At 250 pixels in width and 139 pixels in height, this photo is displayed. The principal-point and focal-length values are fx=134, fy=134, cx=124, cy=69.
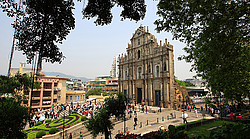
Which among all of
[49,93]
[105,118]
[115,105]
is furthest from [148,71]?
[49,93]

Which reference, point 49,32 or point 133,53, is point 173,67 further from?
point 49,32

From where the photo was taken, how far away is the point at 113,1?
4.22m

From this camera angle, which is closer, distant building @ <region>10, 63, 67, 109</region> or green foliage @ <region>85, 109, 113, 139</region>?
green foliage @ <region>85, 109, 113, 139</region>

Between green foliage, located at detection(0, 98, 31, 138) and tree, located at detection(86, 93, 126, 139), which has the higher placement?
green foliage, located at detection(0, 98, 31, 138)

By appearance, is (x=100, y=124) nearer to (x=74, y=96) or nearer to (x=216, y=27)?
(x=216, y=27)

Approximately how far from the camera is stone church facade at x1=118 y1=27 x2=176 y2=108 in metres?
24.9

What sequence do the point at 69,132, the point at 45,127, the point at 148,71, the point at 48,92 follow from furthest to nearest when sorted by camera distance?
the point at 48,92 < the point at 148,71 < the point at 45,127 < the point at 69,132

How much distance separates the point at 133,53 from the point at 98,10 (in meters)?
29.3

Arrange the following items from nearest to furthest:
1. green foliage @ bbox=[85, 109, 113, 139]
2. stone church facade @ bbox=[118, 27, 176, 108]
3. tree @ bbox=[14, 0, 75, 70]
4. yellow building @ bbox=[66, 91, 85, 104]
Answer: tree @ bbox=[14, 0, 75, 70]
green foliage @ bbox=[85, 109, 113, 139]
stone church facade @ bbox=[118, 27, 176, 108]
yellow building @ bbox=[66, 91, 85, 104]

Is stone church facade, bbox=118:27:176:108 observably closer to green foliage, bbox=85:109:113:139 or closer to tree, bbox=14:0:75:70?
green foliage, bbox=85:109:113:139

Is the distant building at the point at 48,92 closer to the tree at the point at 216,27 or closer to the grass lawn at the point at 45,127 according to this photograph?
the grass lawn at the point at 45,127

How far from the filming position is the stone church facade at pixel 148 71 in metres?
24.9

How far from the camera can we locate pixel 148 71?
2941cm

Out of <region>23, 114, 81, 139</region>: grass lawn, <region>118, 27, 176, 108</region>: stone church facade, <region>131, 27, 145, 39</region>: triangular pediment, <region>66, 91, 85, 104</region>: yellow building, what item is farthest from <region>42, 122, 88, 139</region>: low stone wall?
<region>66, 91, 85, 104</region>: yellow building
